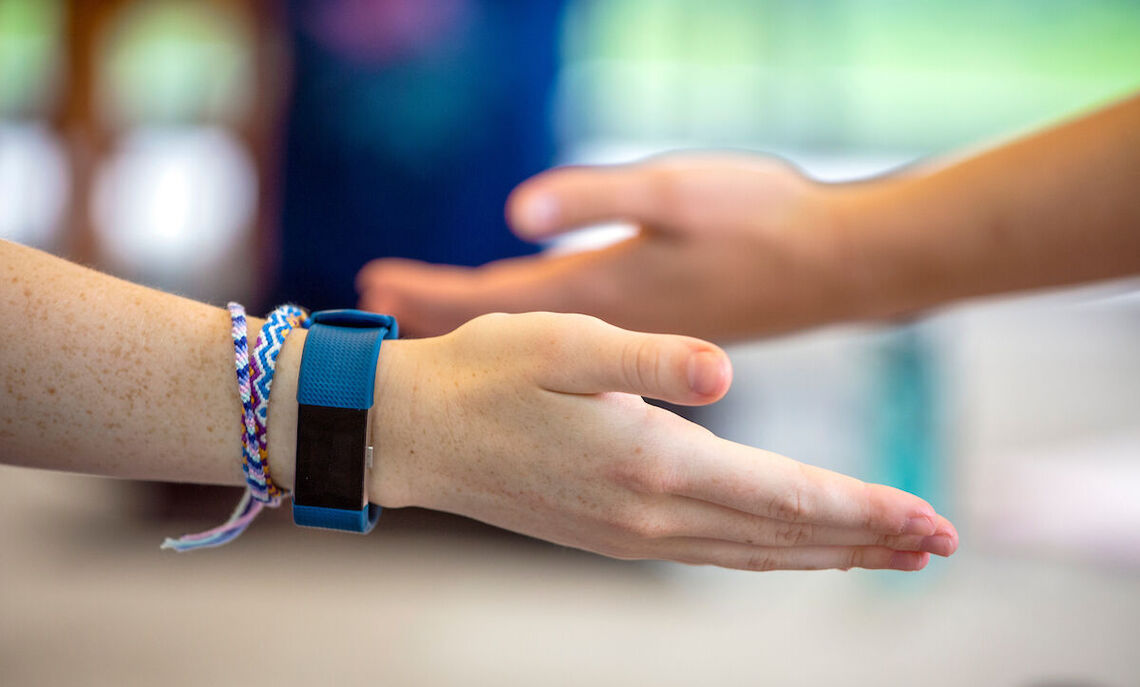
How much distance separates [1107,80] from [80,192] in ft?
7.95

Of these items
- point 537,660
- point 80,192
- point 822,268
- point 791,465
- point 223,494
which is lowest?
point 537,660

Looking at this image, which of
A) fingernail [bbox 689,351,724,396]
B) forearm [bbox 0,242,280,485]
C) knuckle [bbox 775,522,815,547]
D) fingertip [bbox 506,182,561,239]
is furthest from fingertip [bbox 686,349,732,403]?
fingertip [bbox 506,182,561,239]

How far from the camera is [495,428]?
1.44 ft

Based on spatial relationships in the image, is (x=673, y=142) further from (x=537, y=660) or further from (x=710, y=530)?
(x=710, y=530)

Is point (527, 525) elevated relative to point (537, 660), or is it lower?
elevated

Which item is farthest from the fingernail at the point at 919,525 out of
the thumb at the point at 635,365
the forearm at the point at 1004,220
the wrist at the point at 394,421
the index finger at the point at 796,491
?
the forearm at the point at 1004,220

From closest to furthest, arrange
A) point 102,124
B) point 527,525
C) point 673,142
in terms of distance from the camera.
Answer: point 527,525
point 673,142
point 102,124

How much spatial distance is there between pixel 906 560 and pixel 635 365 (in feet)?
0.63

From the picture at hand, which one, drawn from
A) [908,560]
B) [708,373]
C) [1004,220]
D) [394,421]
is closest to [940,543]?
[908,560]

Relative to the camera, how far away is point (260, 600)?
4.92 feet

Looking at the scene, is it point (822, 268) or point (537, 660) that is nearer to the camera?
point (822, 268)

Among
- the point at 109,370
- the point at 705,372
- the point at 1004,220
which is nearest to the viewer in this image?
the point at 705,372

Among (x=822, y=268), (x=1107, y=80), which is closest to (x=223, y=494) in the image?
(x=822, y=268)

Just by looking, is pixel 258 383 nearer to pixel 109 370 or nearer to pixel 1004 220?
pixel 109 370
